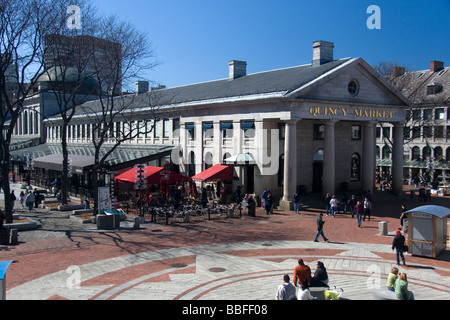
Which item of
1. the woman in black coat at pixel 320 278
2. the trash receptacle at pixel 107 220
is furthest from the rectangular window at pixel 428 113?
the woman in black coat at pixel 320 278

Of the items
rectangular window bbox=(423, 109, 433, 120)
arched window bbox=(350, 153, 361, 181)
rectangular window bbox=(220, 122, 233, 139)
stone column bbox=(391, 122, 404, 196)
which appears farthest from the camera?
rectangular window bbox=(423, 109, 433, 120)

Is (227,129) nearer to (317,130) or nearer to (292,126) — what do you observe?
(292,126)

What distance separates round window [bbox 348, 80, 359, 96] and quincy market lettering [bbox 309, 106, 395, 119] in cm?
149

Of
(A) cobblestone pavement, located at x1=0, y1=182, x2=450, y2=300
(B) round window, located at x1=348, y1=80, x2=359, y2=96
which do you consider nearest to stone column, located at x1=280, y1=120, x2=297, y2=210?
(A) cobblestone pavement, located at x1=0, y1=182, x2=450, y2=300

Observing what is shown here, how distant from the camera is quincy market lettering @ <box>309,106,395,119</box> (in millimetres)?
33938

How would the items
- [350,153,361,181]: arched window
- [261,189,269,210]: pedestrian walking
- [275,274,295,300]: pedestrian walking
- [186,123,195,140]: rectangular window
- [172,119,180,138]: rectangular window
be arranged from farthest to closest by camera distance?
[172,119,180,138]: rectangular window, [350,153,361,181]: arched window, [186,123,195,140]: rectangular window, [261,189,269,210]: pedestrian walking, [275,274,295,300]: pedestrian walking

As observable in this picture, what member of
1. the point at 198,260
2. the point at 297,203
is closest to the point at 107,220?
the point at 198,260

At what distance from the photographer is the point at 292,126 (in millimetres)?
32938

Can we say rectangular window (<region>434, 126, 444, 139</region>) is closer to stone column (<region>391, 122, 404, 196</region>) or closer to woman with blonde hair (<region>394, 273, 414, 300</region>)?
stone column (<region>391, 122, 404, 196</region>)

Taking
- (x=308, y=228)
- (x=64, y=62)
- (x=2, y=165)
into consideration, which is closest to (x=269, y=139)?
(x=308, y=228)

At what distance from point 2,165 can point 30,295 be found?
15.5m

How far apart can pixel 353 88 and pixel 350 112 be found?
2307 mm

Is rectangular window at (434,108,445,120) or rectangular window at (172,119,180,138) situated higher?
rectangular window at (434,108,445,120)

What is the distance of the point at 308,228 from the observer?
85.5 feet
